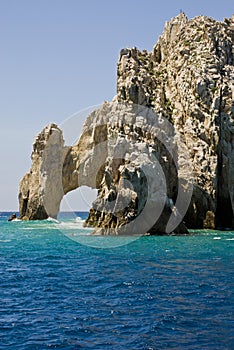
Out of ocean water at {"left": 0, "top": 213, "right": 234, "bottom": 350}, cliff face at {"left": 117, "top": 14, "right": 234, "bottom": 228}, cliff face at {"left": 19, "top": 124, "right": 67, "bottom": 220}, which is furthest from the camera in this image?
cliff face at {"left": 19, "top": 124, "right": 67, "bottom": 220}

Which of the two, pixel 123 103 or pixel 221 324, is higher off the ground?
pixel 123 103

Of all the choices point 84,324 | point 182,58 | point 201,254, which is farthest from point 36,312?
point 182,58

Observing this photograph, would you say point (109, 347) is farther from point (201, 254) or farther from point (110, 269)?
point (201, 254)

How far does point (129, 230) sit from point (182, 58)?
118 feet

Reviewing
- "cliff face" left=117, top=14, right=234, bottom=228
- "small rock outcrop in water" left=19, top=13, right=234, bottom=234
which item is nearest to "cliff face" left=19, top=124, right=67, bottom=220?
"small rock outcrop in water" left=19, top=13, right=234, bottom=234

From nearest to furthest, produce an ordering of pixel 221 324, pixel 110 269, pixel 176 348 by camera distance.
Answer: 1. pixel 176 348
2. pixel 221 324
3. pixel 110 269

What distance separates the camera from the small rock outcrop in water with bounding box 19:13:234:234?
5684cm

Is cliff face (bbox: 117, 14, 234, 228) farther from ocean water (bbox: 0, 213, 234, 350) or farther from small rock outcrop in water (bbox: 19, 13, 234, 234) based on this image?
ocean water (bbox: 0, 213, 234, 350)

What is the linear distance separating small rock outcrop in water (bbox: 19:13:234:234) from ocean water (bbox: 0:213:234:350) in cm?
1712

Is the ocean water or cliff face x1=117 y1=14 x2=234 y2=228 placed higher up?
cliff face x1=117 y1=14 x2=234 y2=228

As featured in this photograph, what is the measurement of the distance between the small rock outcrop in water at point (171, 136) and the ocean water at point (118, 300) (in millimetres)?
17120

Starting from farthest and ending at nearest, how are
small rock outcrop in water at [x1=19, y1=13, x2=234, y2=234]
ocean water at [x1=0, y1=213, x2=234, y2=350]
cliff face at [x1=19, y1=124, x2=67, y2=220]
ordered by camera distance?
cliff face at [x1=19, y1=124, x2=67, y2=220]
small rock outcrop in water at [x1=19, y1=13, x2=234, y2=234]
ocean water at [x1=0, y1=213, x2=234, y2=350]

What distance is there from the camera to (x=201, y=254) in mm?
37656

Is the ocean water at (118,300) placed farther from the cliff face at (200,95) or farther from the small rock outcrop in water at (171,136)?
the cliff face at (200,95)
